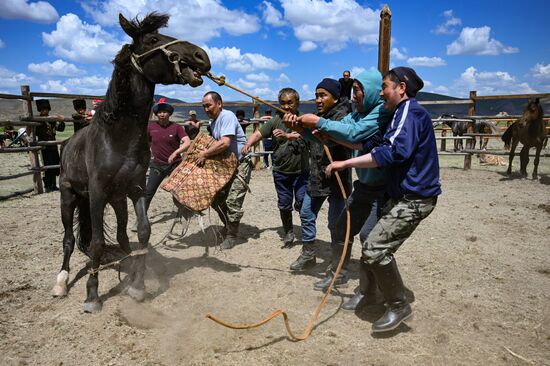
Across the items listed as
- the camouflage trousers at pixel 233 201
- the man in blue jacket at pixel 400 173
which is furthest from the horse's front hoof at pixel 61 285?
the man in blue jacket at pixel 400 173

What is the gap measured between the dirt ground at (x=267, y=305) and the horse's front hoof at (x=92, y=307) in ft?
0.24

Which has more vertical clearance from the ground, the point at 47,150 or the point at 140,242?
the point at 47,150

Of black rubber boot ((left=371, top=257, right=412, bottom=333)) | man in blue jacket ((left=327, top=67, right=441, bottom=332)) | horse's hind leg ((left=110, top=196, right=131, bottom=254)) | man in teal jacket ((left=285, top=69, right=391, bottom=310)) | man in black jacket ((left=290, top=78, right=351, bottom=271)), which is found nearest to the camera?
man in blue jacket ((left=327, top=67, right=441, bottom=332))

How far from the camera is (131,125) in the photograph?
349cm

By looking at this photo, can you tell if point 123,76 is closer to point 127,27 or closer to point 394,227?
point 127,27

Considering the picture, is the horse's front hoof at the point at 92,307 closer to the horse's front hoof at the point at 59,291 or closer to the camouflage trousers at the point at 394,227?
the horse's front hoof at the point at 59,291

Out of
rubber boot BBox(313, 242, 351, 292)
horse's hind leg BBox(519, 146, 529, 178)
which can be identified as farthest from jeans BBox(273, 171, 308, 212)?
horse's hind leg BBox(519, 146, 529, 178)

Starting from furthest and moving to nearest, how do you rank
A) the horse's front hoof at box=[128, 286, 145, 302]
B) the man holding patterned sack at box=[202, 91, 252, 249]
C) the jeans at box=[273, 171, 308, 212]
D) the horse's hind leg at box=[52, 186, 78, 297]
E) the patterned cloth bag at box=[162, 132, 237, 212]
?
the jeans at box=[273, 171, 308, 212] < the man holding patterned sack at box=[202, 91, 252, 249] < the patterned cloth bag at box=[162, 132, 237, 212] < the horse's hind leg at box=[52, 186, 78, 297] < the horse's front hoof at box=[128, 286, 145, 302]

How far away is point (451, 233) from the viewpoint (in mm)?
5801

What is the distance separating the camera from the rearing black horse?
11.0 ft

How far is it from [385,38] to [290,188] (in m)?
2.73

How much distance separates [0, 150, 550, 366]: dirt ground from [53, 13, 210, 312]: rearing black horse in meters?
0.42

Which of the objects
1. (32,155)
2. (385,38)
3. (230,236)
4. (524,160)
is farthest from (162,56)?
(524,160)

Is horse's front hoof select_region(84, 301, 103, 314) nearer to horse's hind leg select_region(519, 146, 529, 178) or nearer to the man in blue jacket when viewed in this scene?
the man in blue jacket
